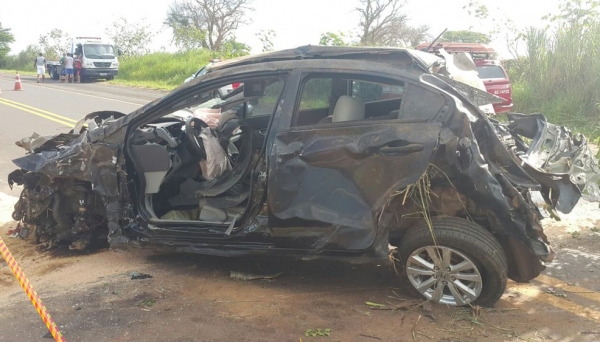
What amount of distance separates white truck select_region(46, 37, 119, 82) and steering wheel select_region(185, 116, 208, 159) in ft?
93.6

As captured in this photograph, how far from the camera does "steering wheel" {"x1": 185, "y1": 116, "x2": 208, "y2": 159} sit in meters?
4.77

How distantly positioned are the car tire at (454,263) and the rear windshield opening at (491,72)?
9.94 metres

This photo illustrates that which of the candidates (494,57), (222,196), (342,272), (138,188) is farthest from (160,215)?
(494,57)

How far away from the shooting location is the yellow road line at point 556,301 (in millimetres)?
3535

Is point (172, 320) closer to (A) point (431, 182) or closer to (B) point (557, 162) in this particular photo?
(A) point (431, 182)

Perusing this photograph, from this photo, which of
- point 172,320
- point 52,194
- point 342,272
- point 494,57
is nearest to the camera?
point 172,320

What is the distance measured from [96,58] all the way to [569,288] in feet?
102

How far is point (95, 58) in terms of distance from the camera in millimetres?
30938

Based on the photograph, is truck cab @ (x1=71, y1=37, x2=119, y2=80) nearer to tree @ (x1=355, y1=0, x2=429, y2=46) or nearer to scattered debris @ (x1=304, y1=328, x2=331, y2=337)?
tree @ (x1=355, y1=0, x2=429, y2=46)

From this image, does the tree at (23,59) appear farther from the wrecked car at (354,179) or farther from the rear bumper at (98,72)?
the wrecked car at (354,179)

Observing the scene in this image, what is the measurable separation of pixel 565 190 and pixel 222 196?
2568 mm

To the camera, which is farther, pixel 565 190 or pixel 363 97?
pixel 363 97

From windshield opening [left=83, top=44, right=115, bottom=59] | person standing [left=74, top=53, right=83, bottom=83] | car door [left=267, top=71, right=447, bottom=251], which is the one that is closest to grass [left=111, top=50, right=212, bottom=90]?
windshield opening [left=83, top=44, right=115, bottom=59]

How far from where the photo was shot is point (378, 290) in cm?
395
